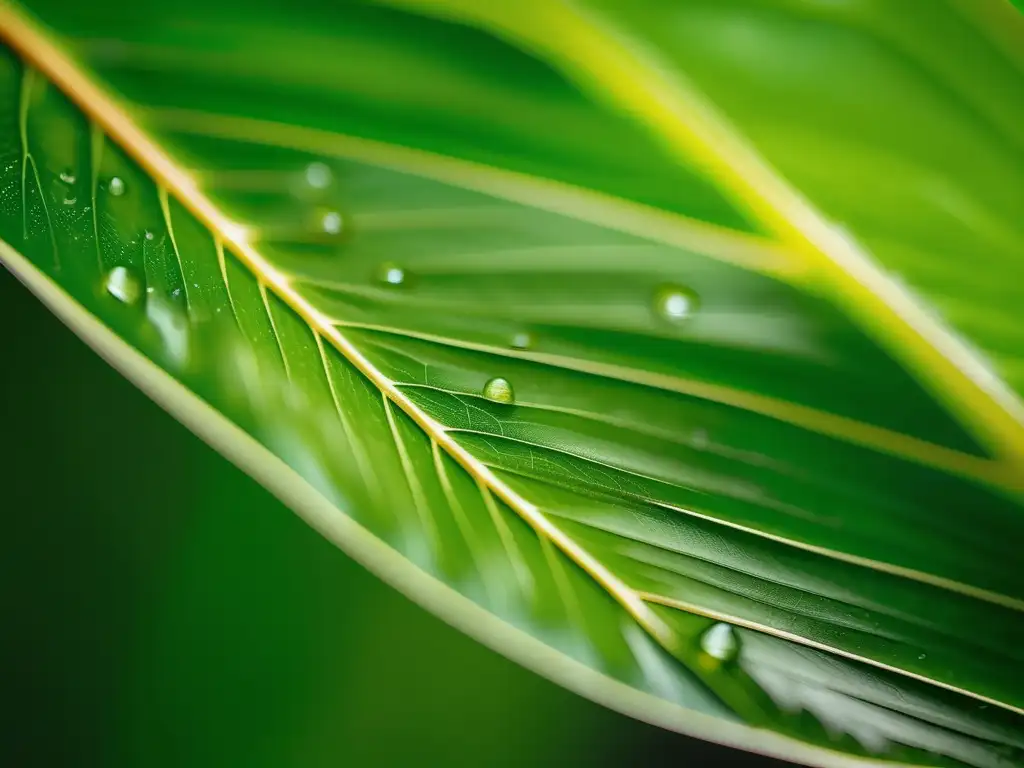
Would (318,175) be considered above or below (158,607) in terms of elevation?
above

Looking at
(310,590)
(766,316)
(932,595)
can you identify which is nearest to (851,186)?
(766,316)

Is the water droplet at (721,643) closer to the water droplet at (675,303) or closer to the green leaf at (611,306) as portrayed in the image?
the green leaf at (611,306)

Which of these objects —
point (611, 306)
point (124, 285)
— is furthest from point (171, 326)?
point (611, 306)

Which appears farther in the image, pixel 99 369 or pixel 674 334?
pixel 99 369

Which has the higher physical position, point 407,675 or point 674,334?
point 674,334

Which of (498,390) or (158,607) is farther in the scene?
(158,607)

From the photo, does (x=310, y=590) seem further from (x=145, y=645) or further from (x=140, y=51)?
(x=140, y=51)

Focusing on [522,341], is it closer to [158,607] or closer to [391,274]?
[391,274]
